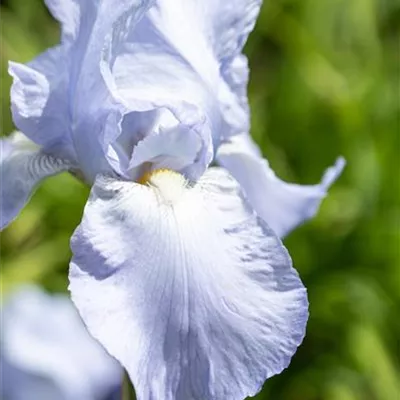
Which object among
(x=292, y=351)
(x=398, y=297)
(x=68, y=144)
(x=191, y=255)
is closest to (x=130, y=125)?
(x=68, y=144)

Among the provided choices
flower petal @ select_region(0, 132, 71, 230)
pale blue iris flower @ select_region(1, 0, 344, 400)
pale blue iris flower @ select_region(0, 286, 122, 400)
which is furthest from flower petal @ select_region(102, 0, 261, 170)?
pale blue iris flower @ select_region(0, 286, 122, 400)

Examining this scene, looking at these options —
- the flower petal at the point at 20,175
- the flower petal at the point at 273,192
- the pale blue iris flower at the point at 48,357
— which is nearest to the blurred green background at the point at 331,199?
the pale blue iris flower at the point at 48,357

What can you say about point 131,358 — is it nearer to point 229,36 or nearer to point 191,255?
point 191,255

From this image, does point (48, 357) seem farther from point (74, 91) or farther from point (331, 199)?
point (331, 199)

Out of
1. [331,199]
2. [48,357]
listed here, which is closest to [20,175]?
[48,357]

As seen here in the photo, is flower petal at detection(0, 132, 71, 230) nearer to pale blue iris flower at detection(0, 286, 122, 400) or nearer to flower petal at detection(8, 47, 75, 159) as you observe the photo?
flower petal at detection(8, 47, 75, 159)

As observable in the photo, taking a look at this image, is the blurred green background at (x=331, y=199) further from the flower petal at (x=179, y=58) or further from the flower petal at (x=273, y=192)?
the flower petal at (x=179, y=58)

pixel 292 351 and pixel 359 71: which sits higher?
pixel 292 351
